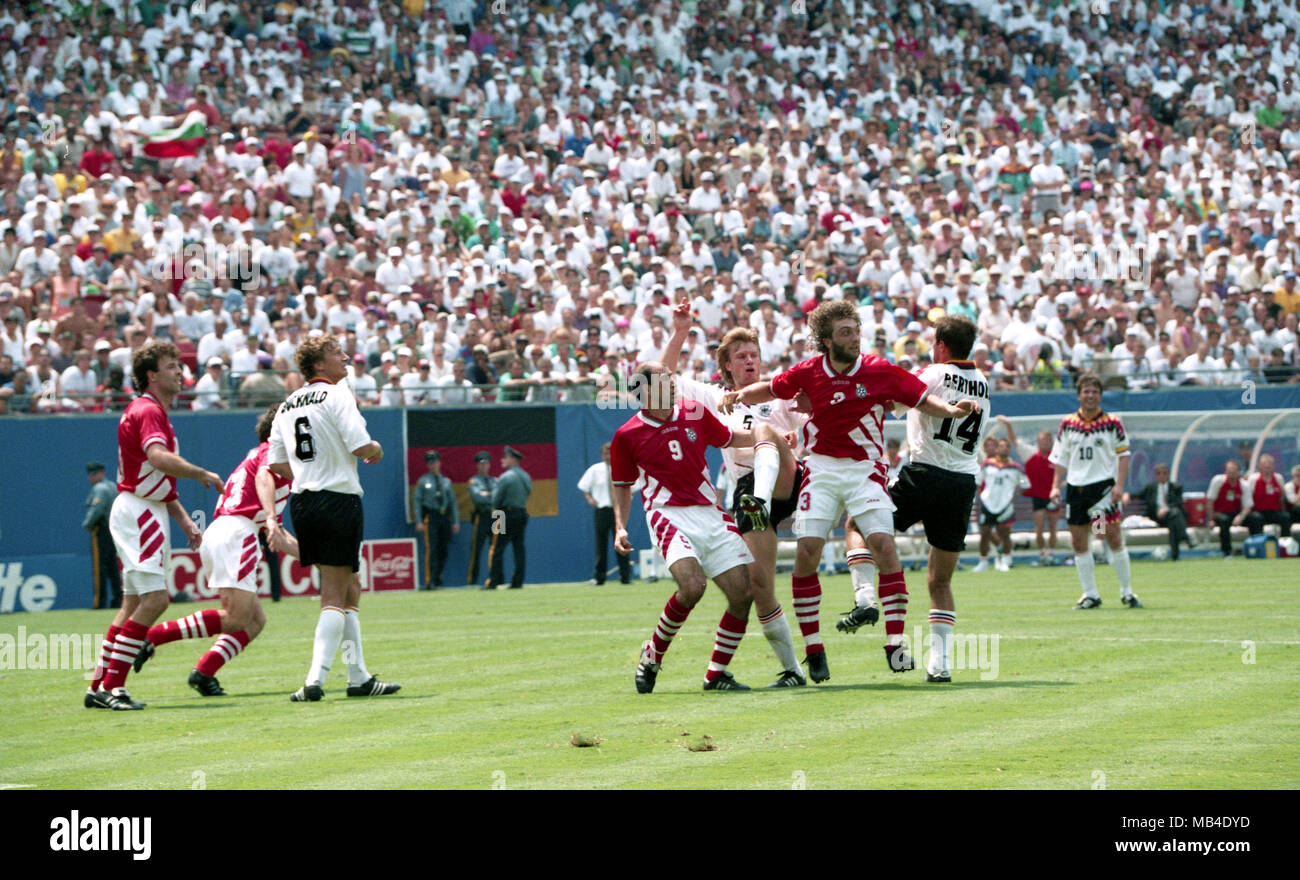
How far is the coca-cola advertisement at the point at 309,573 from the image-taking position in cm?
2425

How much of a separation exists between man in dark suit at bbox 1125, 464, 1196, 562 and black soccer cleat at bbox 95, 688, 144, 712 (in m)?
19.4

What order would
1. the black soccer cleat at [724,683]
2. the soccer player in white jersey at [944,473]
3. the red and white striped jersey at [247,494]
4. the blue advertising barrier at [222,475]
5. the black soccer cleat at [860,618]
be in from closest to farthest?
the black soccer cleat at [724,683], the soccer player in white jersey at [944,473], the black soccer cleat at [860,618], the red and white striped jersey at [247,494], the blue advertising barrier at [222,475]

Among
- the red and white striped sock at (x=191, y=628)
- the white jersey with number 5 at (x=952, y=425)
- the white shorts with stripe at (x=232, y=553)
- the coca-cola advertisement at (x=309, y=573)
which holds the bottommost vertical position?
the coca-cola advertisement at (x=309, y=573)

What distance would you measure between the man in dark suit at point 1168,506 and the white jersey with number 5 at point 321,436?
61.0ft

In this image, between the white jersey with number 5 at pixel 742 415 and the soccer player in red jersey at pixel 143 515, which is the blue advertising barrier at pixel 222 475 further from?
the white jersey with number 5 at pixel 742 415

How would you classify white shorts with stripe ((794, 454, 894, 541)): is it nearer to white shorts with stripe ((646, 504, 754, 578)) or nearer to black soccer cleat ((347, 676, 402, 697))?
white shorts with stripe ((646, 504, 754, 578))

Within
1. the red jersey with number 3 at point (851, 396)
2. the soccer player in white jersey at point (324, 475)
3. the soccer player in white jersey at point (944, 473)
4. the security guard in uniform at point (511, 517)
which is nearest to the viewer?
the red jersey with number 3 at point (851, 396)

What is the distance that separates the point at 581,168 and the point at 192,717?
68.7ft

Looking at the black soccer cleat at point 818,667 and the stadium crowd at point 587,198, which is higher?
the stadium crowd at point 587,198

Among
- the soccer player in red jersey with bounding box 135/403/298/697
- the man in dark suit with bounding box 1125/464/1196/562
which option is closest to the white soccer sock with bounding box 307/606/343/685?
the soccer player in red jersey with bounding box 135/403/298/697

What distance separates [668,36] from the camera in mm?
34688

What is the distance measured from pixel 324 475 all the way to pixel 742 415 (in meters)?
3.06

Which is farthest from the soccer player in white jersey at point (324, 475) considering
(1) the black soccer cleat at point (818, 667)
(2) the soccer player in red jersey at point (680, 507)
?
(1) the black soccer cleat at point (818, 667)

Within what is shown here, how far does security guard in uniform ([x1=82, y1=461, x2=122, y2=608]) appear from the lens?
23562mm
